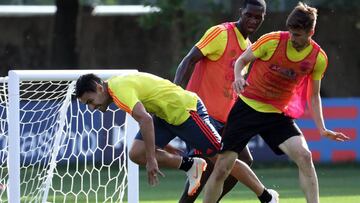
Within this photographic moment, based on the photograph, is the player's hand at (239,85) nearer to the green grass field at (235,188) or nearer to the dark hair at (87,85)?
the dark hair at (87,85)

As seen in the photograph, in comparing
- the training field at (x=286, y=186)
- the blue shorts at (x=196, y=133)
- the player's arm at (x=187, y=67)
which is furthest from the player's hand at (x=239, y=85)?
the training field at (x=286, y=186)

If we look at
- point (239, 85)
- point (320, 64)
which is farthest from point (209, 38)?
point (239, 85)

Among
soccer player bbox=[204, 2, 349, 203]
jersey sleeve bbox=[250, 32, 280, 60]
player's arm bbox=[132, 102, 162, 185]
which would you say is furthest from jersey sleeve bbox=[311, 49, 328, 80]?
player's arm bbox=[132, 102, 162, 185]

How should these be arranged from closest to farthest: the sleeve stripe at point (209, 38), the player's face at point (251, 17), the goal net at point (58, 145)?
the goal net at point (58, 145) → the player's face at point (251, 17) → the sleeve stripe at point (209, 38)

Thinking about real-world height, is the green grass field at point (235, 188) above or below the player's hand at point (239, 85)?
below

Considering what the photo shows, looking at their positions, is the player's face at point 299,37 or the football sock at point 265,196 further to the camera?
the football sock at point 265,196

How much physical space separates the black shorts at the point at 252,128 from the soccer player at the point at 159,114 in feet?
0.41

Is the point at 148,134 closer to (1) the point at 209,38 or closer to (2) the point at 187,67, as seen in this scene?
(2) the point at 187,67

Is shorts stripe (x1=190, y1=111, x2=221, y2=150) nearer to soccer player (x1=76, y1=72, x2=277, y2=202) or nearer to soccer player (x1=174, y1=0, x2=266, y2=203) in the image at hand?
soccer player (x1=76, y1=72, x2=277, y2=202)

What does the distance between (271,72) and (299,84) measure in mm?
264

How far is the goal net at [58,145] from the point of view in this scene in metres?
9.45

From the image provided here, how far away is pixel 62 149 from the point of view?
41.3ft

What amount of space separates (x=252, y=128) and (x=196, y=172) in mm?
624

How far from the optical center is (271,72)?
8.89 metres
